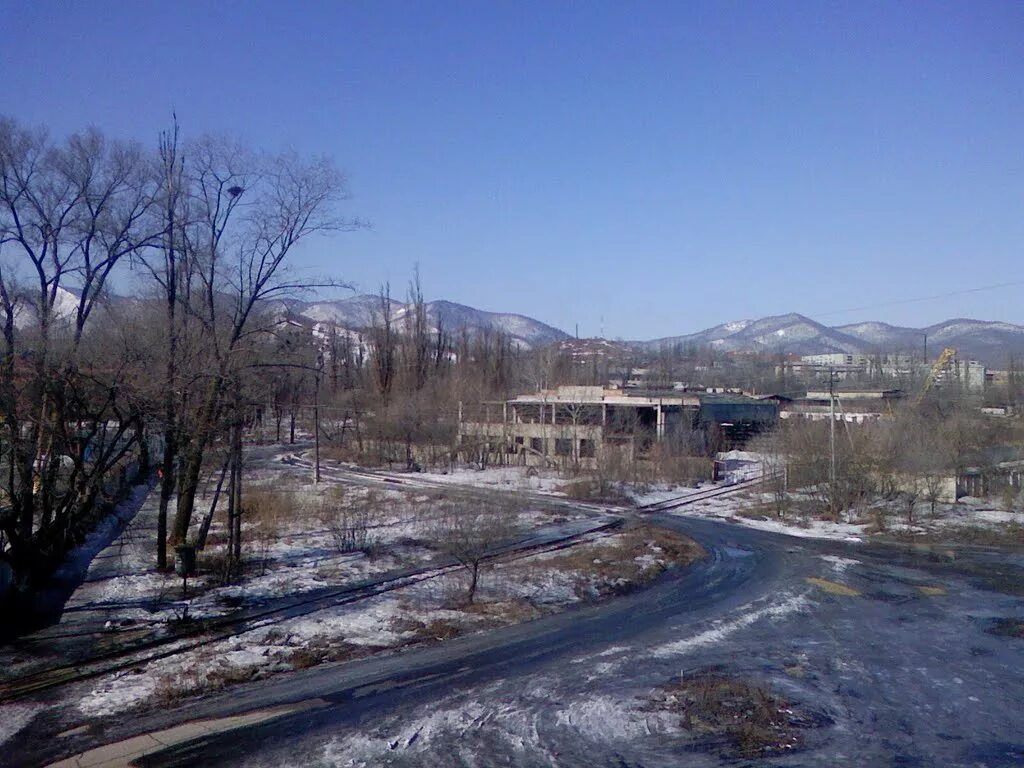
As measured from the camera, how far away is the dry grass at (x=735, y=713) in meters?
8.95

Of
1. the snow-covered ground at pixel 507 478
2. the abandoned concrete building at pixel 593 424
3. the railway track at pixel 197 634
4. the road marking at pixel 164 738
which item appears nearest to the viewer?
the road marking at pixel 164 738

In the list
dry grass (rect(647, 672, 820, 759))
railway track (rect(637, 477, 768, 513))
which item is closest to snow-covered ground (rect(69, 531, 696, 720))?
dry grass (rect(647, 672, 820, 759))

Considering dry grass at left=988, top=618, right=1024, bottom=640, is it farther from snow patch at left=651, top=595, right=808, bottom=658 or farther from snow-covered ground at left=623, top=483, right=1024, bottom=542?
snow-covered ground at left=623, top=483, right=1024, bottom=542

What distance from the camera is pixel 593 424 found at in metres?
51.2

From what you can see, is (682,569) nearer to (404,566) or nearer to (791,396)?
(404,566)

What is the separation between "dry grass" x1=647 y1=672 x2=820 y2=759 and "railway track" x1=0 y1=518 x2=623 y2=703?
6.99m

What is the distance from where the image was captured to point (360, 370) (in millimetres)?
79312

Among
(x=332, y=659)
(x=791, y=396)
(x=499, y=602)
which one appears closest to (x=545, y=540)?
(x=499, y=602)

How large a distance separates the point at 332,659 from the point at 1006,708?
9.14m

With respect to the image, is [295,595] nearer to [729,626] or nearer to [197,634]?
[197,634]

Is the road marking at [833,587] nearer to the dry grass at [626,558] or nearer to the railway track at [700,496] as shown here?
the dry grass at [626,558]

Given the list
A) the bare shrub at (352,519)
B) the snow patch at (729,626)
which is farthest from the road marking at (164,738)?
the bare shrub at (352,519)

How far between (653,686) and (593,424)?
40.4 metres

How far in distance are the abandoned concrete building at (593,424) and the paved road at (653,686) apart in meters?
24.8
